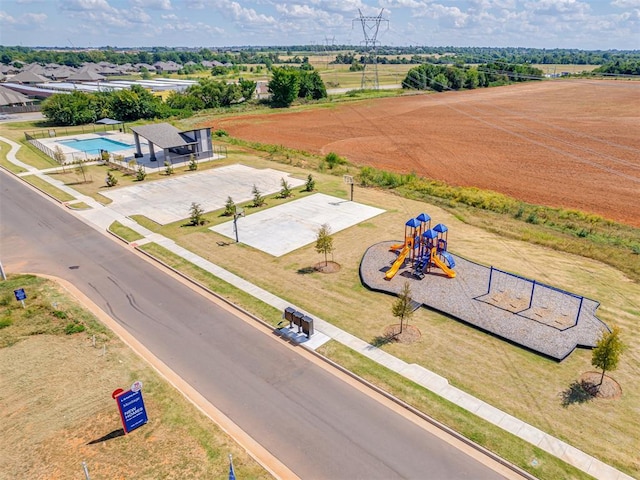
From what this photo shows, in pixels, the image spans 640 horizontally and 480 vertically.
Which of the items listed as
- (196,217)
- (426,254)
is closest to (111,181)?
(196,217)

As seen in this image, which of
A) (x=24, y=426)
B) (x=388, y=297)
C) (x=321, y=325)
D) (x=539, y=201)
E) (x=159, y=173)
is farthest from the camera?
Result: (x=159, y=173)

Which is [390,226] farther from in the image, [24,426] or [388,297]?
[24,426]

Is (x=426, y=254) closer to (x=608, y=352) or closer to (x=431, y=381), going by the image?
(x=431, y=381)

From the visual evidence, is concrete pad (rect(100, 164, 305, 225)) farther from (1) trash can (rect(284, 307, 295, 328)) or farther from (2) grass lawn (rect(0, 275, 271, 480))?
(1) trash can (rect(284, 307, 295, 328))

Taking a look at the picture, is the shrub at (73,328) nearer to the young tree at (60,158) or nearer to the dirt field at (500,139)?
the young tree at (60,158)

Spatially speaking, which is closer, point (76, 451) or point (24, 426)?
point (76, 451)

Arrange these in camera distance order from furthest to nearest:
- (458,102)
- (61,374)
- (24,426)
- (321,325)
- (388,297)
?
(458,102), (388,297), (321,325), (61,374), (24,426)

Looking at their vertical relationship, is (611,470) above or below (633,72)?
below

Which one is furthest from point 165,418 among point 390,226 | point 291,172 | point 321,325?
point 291,172
